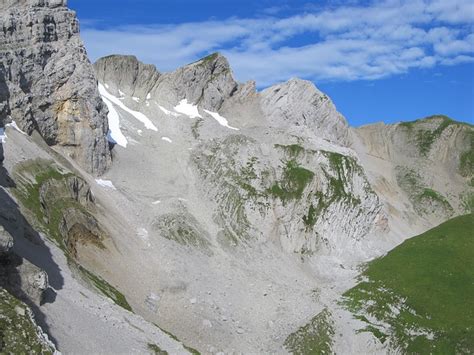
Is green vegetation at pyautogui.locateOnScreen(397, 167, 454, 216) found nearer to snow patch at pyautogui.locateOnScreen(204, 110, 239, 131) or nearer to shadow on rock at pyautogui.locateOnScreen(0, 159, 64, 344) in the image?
snow patch at pyautogui.locateOnScreen(204, 110, 239, 131)

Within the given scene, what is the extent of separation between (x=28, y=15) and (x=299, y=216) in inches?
1890

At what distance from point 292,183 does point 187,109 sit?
3379 cm

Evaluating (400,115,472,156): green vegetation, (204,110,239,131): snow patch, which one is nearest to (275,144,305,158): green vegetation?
(204,110,239,131): snow patch


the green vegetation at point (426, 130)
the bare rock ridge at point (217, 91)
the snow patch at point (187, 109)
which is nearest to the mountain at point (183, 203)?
the bare rock ridge at point (217, 91)

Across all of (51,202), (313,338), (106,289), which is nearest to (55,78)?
(51,202)

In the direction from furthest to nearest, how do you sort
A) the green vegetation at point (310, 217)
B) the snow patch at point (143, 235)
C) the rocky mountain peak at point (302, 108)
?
the rocky mountain peak at point (302, 108) < the green vegetation at point (310, 217) < the snow patch at point (143, 235)

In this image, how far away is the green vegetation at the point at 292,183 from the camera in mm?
83262

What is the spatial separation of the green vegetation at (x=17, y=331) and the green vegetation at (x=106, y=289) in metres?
17.3

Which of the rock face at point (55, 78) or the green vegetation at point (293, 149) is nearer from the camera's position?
the rock face at point (55, 78)

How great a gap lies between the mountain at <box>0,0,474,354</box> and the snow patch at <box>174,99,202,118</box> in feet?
2.05

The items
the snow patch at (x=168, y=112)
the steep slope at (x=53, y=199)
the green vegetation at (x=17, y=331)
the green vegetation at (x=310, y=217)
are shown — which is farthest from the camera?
the snow patch at (x=168, y=112)

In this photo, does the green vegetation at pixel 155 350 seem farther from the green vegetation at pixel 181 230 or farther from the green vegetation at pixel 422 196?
the green vegetation at pixel 422 196

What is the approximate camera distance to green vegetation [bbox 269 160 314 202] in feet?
273

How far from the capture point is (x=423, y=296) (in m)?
60.2
